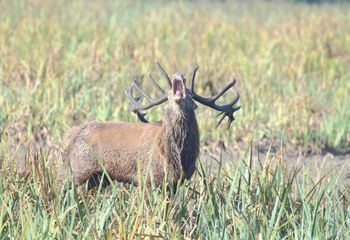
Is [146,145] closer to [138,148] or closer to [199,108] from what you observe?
[138,148]

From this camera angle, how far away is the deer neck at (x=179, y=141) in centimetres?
468

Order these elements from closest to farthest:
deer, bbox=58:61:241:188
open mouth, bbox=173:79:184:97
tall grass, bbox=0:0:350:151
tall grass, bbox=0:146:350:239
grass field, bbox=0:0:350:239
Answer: tall grass, bbox=0:146:350:239 < grass field, bbox=0:0:350:239 < open mouth, bbox=173:79:184:97 < deer, bbox=58:61:241:188 < tall grass, bbox=0:0:350:151

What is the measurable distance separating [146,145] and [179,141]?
180 millimetres

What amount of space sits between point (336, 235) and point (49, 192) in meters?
1.35

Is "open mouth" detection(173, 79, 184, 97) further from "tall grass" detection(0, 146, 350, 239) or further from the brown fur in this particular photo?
"tall grass" detection(0, 146, 350, 239)

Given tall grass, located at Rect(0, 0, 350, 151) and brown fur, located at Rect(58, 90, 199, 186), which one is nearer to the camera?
brown fur, located at Rect(58, 90, 199, 186)

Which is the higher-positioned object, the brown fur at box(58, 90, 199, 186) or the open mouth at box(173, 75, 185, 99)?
the open mouth at box(173, 75, 185, 99)

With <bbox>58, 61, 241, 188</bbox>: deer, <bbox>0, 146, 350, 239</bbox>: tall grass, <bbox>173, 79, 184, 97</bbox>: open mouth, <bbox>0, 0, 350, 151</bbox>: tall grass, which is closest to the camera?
<bbox>0, 146, 350, 239</bbox>: tall grass

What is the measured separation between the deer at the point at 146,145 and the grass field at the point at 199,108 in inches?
4.2

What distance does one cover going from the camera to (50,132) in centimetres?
694

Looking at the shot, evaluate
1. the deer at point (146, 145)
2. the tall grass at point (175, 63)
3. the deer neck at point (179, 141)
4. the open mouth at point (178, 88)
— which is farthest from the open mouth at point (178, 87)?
the tall grass at point (175, 63)

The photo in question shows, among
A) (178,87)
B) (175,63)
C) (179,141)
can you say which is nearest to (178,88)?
(178,87)

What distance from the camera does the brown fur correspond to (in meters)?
4.69

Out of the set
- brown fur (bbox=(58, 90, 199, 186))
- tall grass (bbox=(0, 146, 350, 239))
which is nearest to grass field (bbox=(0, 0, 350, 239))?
tall grass (bbox=(0, 146, 350, 239))
